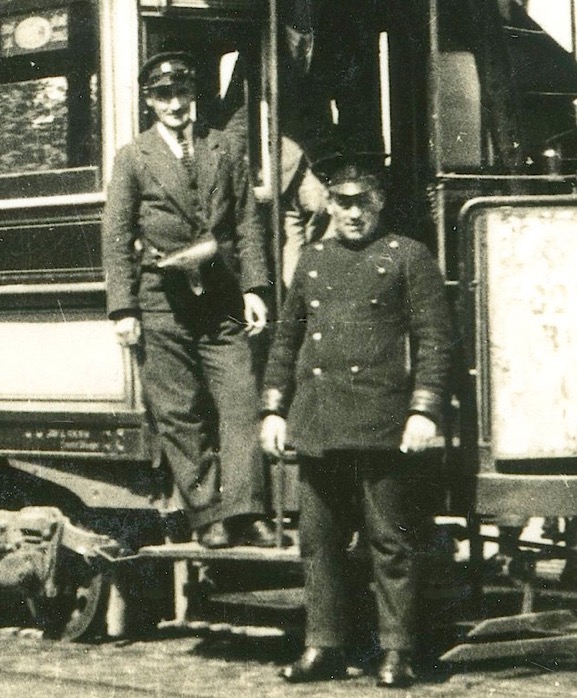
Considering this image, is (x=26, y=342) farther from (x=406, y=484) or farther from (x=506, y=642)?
(x=506, y=642)

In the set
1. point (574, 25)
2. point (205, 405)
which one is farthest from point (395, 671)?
point (574, 25)

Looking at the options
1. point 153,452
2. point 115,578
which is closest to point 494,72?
point 153,452

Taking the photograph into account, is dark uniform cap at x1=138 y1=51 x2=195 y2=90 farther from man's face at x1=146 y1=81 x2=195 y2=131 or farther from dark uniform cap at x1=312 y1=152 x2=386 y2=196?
dark uniform cap at x1=312 y1=152 x2=386 y2=196

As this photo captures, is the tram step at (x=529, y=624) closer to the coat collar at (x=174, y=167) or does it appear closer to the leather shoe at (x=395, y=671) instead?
the leather shoe at (x=395, y=671)

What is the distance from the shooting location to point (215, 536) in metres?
6.11

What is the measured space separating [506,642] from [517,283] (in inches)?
52.3

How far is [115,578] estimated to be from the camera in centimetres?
674

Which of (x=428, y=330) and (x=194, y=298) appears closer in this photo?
(x=428, y=330)

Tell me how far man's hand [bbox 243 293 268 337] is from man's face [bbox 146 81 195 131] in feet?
2.41

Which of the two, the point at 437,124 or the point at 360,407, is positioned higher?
the point at 437,124

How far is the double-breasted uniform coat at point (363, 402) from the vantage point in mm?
5648

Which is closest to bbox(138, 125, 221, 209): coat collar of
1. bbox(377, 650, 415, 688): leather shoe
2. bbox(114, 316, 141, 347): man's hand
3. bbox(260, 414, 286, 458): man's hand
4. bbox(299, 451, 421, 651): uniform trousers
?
bbox(114, 316, 141, 347): man's hand

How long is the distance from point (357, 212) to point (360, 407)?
715 mm

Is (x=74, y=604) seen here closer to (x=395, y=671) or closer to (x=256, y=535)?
(x=256, y=535)
